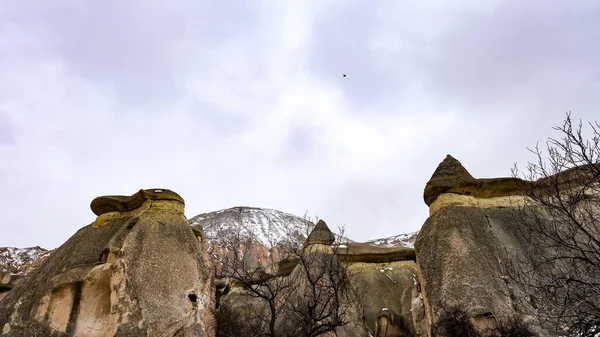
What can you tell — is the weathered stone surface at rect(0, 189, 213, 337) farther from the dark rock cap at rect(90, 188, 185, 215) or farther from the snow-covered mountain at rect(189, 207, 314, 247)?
the snow-covered mountain at rect(189, 207, 314, 247)

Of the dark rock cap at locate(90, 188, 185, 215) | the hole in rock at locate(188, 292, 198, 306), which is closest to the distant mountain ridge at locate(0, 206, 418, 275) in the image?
the dark rock cap at locate(90, 188, 185, 215)

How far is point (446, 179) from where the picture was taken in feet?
44.3

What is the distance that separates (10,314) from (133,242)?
3083mm

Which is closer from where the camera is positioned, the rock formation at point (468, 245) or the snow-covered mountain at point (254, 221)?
the rock formation at point (468, 245)

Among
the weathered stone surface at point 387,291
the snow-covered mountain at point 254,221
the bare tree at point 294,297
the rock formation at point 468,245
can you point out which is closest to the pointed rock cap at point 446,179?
the rock formation at point 468,245

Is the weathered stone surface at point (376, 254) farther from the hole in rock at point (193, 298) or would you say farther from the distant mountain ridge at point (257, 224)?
the distant mountain ridge at point (257, 224)

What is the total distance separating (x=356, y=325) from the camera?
14.7 m

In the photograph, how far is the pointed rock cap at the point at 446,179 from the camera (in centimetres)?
1341

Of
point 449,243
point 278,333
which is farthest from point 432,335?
point 278,333

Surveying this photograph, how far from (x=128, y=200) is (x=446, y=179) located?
8.97 metres

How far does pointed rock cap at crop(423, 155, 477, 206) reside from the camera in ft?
44.0

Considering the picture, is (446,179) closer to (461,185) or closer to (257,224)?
(461,185)

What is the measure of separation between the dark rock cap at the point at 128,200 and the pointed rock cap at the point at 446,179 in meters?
6.99

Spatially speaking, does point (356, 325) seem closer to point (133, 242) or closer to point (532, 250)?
point (532, 250)
